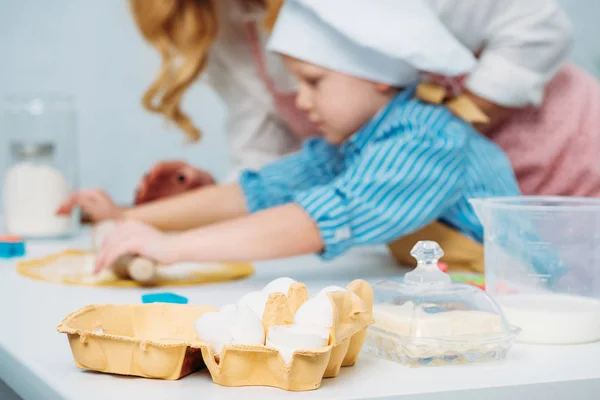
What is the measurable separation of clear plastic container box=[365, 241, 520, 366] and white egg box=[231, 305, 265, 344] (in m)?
0.09

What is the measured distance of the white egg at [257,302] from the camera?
1.60ft

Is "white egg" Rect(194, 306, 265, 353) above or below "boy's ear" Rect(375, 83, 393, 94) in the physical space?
below

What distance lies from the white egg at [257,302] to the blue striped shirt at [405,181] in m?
0.32

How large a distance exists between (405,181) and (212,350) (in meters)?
0.42

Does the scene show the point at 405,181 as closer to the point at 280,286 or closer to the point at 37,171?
the point at 280,286

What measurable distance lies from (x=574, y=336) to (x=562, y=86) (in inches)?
22.6

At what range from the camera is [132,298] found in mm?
742

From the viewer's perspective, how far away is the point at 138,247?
2.65 ft

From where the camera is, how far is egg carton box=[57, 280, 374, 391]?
1.46ft

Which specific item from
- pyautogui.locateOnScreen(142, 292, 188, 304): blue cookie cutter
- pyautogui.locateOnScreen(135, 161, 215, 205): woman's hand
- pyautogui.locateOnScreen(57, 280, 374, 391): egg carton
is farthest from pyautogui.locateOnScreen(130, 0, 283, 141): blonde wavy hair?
pyautogui.locateOnScreen(57, 280, 374, 391): egg carton

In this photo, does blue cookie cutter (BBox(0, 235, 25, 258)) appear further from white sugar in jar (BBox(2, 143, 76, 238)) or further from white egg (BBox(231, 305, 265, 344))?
white egg (BBox(231, 305, 265, 344))

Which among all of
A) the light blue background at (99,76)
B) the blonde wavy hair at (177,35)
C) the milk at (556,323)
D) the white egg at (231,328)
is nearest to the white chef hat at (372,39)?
the blonde wavy hair at (177,35)

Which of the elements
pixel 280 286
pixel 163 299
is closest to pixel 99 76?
pixel 163 299

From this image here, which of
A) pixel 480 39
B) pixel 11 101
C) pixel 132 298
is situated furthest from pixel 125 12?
pixel 132 298
